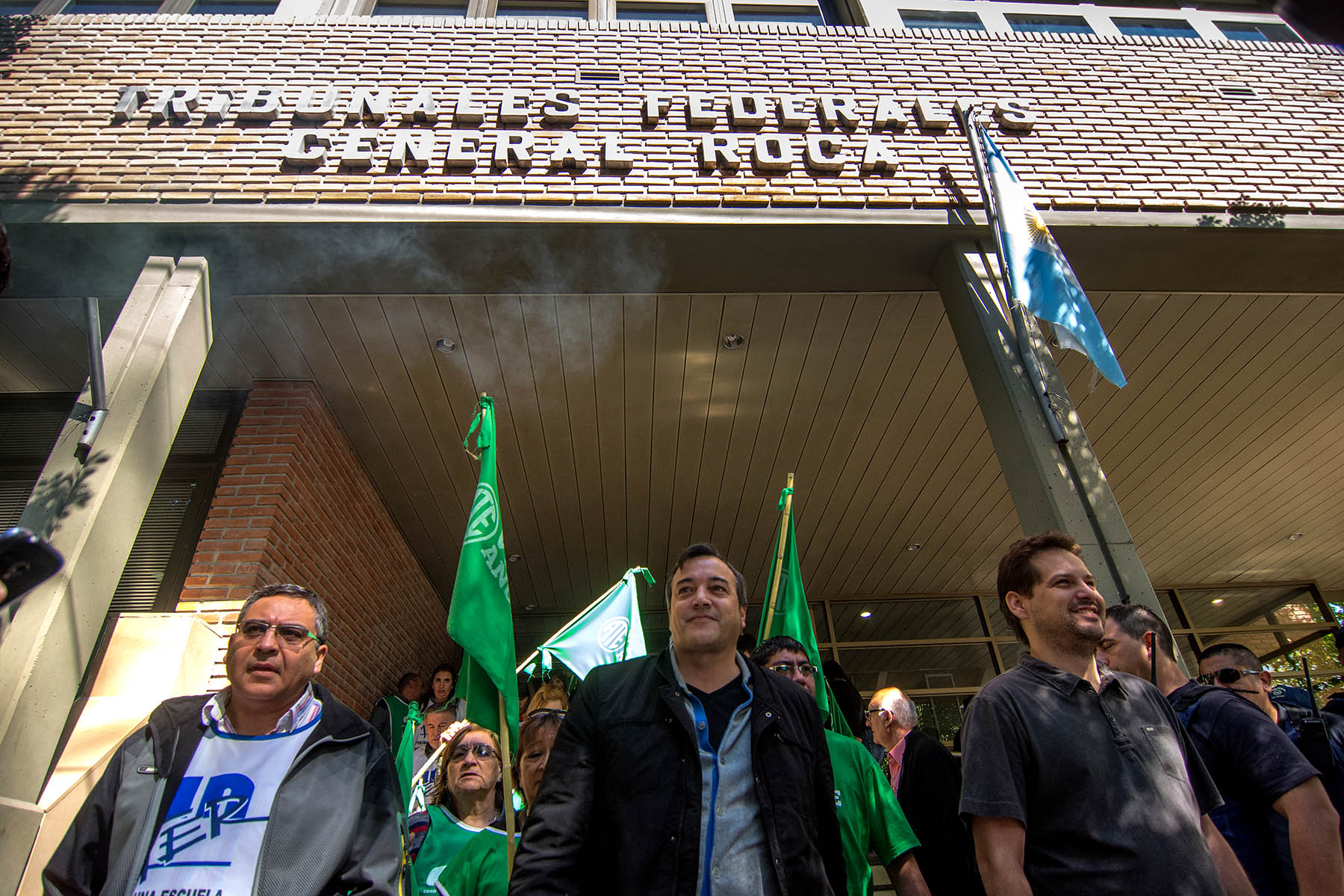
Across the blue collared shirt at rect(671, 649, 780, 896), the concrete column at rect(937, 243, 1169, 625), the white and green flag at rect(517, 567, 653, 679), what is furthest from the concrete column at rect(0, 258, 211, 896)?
the concrete column at rect(937, 243, 1169, 625)

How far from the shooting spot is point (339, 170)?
15.6 feet

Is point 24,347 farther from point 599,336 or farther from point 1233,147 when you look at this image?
point 1233,147

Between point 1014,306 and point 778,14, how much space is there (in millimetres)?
4816

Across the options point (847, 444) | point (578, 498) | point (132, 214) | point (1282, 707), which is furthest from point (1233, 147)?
point (132, 214)

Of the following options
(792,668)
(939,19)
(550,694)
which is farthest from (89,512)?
(939,19)

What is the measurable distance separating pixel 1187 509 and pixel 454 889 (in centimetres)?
854

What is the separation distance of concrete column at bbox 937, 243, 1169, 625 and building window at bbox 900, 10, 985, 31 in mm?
3889

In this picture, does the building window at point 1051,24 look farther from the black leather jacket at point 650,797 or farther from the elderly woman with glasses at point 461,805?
the elderly woman with glasses at point 461,805

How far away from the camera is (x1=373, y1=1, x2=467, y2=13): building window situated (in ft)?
23.6

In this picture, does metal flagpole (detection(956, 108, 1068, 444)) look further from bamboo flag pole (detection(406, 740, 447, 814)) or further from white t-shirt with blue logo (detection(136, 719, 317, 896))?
bamboo flag pole (detection(406, 740, 447, 814))

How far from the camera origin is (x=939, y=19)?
7.32 meters

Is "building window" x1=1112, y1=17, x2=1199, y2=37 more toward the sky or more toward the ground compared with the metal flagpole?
more toward the sky

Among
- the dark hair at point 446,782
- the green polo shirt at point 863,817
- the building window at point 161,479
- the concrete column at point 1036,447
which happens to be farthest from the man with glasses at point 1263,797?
the building window at point 161,479

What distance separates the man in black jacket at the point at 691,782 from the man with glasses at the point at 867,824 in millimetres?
390
